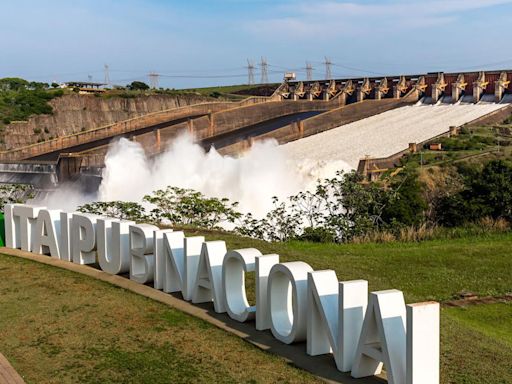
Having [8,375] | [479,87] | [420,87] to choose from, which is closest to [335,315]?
[8,375]

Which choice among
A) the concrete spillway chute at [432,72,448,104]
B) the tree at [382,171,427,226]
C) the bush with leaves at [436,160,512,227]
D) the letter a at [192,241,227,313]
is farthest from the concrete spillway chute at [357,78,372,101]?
the letter a at [192,241,227,313]

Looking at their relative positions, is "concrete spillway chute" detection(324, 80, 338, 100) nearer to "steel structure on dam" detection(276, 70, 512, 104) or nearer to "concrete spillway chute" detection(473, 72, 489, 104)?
"steel structure on dam" detection(276, 70, 512, 104)

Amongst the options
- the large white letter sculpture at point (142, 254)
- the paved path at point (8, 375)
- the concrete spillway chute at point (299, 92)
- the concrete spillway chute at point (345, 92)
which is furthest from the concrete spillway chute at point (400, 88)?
the paved path at point (8, 375)

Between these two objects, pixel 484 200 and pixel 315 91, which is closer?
pixel 484 200

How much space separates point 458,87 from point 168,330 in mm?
40724

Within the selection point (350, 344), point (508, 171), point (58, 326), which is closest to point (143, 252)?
point (58, 326)

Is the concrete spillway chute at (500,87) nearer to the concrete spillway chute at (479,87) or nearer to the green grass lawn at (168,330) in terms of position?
the concrete spillway chute at (479,87)

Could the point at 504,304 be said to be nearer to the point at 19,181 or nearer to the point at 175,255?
the point at 175,255

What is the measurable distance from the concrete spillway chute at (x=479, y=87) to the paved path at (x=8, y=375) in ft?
134

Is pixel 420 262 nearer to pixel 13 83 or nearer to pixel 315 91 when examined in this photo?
pixel 315 91

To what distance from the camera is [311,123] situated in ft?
141

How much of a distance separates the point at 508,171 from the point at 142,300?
11069mm

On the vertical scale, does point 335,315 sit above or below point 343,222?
above

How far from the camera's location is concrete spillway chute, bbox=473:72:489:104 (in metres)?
43.6
